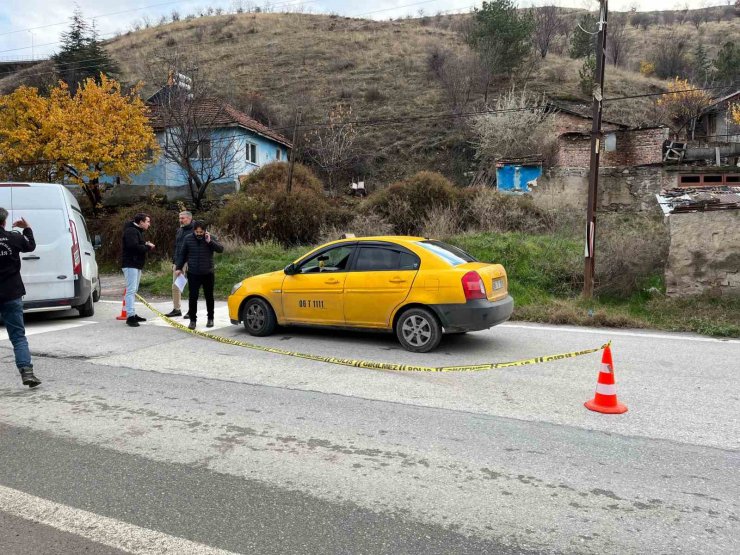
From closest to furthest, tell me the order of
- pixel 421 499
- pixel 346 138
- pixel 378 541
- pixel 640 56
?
pixel 378 541
pixel 421 499
pixel 346 138
pixel 640 56

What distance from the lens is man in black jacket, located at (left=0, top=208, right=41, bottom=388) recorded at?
5.52 m

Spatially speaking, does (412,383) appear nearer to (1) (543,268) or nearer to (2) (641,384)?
(2) (641,384)

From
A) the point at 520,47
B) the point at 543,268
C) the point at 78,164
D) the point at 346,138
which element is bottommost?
the point at 543,268

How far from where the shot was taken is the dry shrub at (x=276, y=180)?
24.0 meters

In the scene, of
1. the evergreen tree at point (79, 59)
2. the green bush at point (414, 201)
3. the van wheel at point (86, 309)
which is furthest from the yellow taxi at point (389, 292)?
the evergreen tree at point (79, 59)

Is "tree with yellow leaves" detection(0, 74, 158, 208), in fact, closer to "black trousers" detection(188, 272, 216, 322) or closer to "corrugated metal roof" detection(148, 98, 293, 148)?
"corrugated metal roof" detection(148, 98, 293, 148)

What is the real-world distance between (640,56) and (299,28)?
42.4 metres

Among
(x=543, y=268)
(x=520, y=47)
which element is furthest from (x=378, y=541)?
(x=520, y=47)

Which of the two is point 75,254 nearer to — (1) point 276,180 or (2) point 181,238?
(2) point 181,238

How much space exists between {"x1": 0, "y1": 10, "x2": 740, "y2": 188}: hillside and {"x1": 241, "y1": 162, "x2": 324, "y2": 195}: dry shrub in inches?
248

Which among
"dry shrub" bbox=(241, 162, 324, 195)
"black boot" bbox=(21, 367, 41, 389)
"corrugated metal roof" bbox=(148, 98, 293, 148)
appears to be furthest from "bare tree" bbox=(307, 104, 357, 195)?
"black boot" bbox=(21, 367, 41, 389)

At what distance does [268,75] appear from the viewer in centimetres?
5291

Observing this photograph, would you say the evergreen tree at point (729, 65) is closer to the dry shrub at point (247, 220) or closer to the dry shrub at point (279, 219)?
the dry shrub at point (279, 219)

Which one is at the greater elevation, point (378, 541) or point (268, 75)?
point (268, 75)
